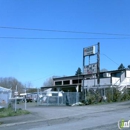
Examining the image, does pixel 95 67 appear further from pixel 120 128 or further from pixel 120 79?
pixel 120 128

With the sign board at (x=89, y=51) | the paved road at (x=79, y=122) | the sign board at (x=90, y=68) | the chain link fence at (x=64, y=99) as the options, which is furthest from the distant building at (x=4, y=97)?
the sign board at (x=89, y=51)

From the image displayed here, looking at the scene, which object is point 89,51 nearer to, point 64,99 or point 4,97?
point 64,99

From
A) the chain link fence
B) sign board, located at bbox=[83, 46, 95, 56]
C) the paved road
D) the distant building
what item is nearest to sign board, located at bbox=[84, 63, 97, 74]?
sign board, located at bbox=[83, 46, 95, 56]

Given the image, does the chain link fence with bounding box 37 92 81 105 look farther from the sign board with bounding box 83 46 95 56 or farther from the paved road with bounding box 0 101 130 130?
the paved road with bounding box 0 101 130 130

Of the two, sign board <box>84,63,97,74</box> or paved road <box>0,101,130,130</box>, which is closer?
paved road <box>0,101,130,130</box>

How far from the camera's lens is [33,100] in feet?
167

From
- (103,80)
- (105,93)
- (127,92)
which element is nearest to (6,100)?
(105,93)

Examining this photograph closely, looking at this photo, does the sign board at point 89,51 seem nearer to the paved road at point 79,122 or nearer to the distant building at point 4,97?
the distant building at point 4,97

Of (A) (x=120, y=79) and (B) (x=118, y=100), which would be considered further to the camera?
(A) (x=120, y=79)

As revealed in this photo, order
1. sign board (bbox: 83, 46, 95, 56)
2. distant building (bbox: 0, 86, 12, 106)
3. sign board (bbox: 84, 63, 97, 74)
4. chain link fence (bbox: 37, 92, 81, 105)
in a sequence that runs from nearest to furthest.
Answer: distant building (bbox: 0, 86, 12, 106)
chain link fence (bbox: 37, 92, 81, 105)
sign board (bbox: 84, 63, 97, 74)
sign board (bbox: 83, 46, 95, 56)

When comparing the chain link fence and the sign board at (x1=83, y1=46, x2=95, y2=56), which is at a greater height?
the sign board at (x1=83, y1=46, x2=95, y2=56)

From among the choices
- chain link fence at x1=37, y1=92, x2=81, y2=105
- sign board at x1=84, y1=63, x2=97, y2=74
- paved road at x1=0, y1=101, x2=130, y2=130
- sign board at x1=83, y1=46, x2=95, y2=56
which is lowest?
paved road at x1=0, y1=101, x2=130, y2=130

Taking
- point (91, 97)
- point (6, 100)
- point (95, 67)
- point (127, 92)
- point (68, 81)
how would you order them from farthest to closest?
point (68, 81), point (95, 67), point (127, 92), point (91, 97), point (6, 100)

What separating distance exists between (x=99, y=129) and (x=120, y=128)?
0.95 m
